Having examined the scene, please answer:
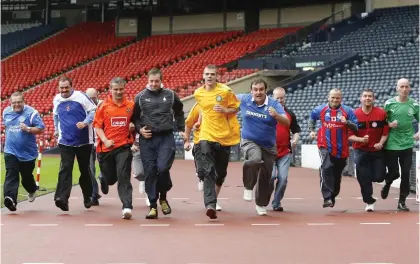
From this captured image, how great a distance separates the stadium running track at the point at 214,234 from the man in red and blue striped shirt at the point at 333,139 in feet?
1.41

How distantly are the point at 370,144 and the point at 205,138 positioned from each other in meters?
2.70

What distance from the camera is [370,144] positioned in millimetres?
12844

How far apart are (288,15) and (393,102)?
37512 mm

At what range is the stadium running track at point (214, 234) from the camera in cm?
822

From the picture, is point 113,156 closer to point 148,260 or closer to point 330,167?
point 330,167

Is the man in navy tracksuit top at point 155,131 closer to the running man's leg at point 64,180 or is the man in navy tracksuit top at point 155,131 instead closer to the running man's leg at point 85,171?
the running man's leg at point 85,171

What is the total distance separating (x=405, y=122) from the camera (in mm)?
12703

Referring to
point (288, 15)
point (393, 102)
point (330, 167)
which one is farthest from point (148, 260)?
point (288, 15)

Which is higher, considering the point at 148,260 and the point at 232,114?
the point at 232,114

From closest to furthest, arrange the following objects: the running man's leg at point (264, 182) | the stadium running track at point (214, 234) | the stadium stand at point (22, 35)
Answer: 1. the stadium running track at point (214, 234)
2. the running man's leg at point (264, 182)
3. the stadium stand at point (22, 35)

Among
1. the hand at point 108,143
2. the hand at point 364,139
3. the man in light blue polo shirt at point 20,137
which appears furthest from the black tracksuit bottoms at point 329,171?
the man in light blue polo shirt at point 20,137

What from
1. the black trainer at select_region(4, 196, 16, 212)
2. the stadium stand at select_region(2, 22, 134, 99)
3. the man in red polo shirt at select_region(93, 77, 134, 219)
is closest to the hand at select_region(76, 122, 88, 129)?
the man in red polo shirt at select_region(93, 77, 134, 219)

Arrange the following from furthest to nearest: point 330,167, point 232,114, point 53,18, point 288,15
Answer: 1. point 53,18
2. point 288,15
3. point 330,167
4. point 232,114

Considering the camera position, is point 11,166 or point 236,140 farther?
point 11,166
